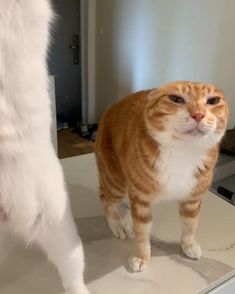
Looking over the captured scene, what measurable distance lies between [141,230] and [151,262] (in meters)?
0.09

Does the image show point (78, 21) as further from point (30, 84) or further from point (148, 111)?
point (30, 84)

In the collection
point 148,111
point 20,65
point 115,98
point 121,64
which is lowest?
point 115,98

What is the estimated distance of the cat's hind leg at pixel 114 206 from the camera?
2.58 feet

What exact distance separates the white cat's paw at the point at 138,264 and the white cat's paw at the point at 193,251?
93mm

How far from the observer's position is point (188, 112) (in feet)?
1.85

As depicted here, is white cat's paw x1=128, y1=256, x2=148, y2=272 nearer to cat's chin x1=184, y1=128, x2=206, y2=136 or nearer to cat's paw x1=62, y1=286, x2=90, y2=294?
cat's paw x1=62, y1=286, x2=90, y2=294

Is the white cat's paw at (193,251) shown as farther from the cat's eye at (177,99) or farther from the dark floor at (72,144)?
the dark floor at (72,144)

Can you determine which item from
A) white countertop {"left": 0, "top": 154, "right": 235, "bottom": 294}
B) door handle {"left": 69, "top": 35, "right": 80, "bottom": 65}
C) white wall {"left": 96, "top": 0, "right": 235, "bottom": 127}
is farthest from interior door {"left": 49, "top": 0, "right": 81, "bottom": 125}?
white countertop {"left": 0, "top": 154, "right": 235, "bottom": 294}

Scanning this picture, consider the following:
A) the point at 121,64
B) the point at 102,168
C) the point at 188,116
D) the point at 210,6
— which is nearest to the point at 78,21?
the point at 121,64

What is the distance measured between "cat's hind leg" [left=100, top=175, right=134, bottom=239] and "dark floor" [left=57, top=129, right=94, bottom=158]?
39.7 inches

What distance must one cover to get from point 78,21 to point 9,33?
213cm

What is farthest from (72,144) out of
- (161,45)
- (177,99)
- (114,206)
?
(177,99)

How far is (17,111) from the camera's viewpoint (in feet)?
1.39

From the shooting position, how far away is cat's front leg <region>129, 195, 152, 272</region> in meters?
0.68
